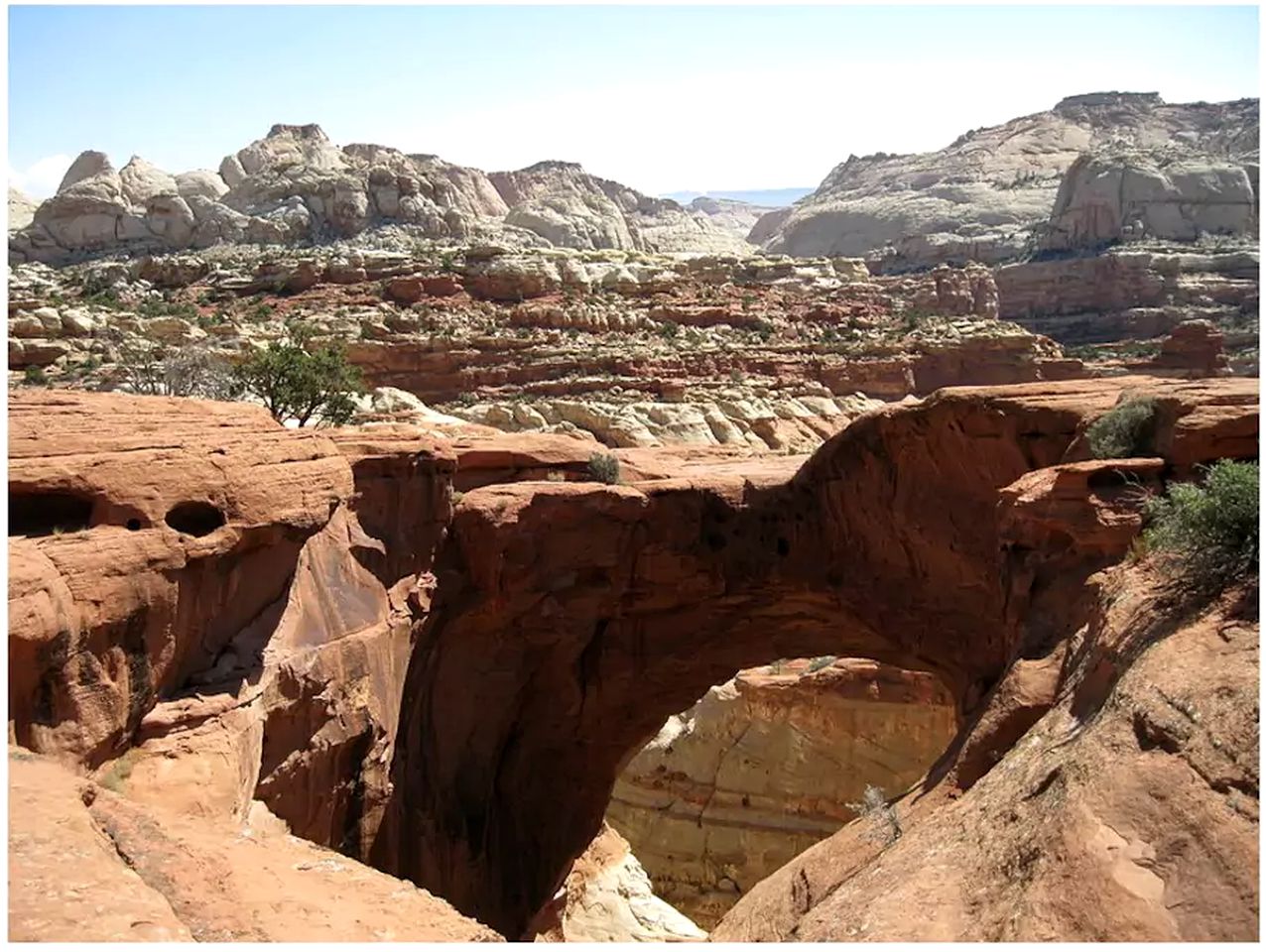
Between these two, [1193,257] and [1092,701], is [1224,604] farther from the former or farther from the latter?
[1193,257]

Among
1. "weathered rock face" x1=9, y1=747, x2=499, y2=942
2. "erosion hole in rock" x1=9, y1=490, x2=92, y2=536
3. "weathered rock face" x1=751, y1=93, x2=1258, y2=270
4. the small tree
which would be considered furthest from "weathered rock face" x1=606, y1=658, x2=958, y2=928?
"weathered rock face" x1=751, y1=93, x2=1258, y2=270

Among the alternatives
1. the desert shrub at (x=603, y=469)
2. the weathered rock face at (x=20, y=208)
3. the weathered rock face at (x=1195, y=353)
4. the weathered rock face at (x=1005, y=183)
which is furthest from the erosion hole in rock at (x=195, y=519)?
the weathered rock face at (x=1005, y=183)

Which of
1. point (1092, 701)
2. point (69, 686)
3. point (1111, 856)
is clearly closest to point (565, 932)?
point (69, 686)

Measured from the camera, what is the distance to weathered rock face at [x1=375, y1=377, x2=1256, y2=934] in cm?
1725

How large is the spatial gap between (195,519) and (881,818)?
7.70 m

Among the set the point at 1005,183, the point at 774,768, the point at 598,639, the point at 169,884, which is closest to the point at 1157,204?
the point at 1005,183

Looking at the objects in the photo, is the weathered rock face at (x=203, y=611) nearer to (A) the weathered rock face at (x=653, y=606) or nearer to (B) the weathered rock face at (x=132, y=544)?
(B) the weathered rock face at (x=132, y=544)

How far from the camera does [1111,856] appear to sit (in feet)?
19.4

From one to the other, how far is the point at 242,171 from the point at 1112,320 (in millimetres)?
80293

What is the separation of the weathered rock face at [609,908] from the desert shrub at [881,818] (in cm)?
1196

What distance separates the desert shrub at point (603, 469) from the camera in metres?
21.4

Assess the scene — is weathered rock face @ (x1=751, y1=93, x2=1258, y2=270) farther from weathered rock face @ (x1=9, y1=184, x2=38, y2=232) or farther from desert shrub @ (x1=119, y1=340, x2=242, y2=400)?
desert shrub @ (x1=119, y1=340, x2=242, y2=400)

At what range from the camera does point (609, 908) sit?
23.0m

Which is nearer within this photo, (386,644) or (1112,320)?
(386,644)
